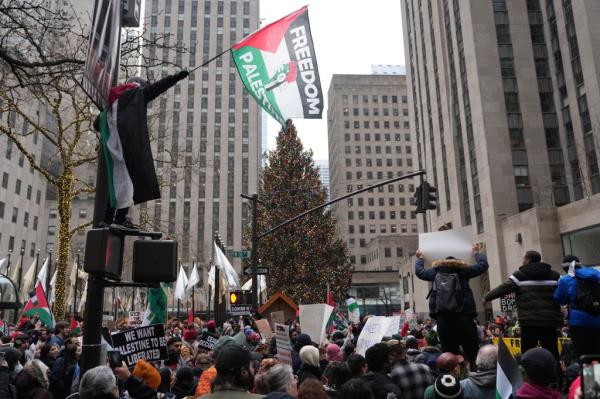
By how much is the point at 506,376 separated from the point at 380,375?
1.81 metres

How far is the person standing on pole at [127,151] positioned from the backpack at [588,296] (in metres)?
5.35

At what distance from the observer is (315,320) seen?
11.0 m

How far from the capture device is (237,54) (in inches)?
432

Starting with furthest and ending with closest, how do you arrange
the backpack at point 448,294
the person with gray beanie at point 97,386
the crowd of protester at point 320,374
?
1. the backpack at point 448,294
2. the person with gray beanie at point 97,386
3. the crowd of protester at point 320,374

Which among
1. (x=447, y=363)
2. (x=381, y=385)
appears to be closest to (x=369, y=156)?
(x=447, y=363)

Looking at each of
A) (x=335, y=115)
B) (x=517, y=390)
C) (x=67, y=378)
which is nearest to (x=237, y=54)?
(x=67, y=378)

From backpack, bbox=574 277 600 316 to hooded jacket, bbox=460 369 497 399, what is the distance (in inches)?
80.3

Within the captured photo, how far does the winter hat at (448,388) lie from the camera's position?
4.55 metres

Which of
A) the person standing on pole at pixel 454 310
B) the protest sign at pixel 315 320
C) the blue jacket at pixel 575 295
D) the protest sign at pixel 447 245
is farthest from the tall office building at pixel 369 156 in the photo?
the blue jacket at pixel 575 295

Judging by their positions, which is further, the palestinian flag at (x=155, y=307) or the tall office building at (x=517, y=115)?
the tall office building at (x=517, y=115)

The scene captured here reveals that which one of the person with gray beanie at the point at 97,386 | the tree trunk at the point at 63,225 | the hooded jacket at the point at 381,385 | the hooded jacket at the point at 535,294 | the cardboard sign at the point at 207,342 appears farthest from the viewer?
the tree trunk at the point at 63,225

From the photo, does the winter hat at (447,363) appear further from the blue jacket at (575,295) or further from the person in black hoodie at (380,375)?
the blue jacket at (575,295)

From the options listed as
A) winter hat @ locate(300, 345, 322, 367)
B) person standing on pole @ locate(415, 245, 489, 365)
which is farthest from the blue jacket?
winter hat @ locate(300, 345, 322, 367)

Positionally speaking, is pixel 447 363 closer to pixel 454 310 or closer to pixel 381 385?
pixel 381 385
